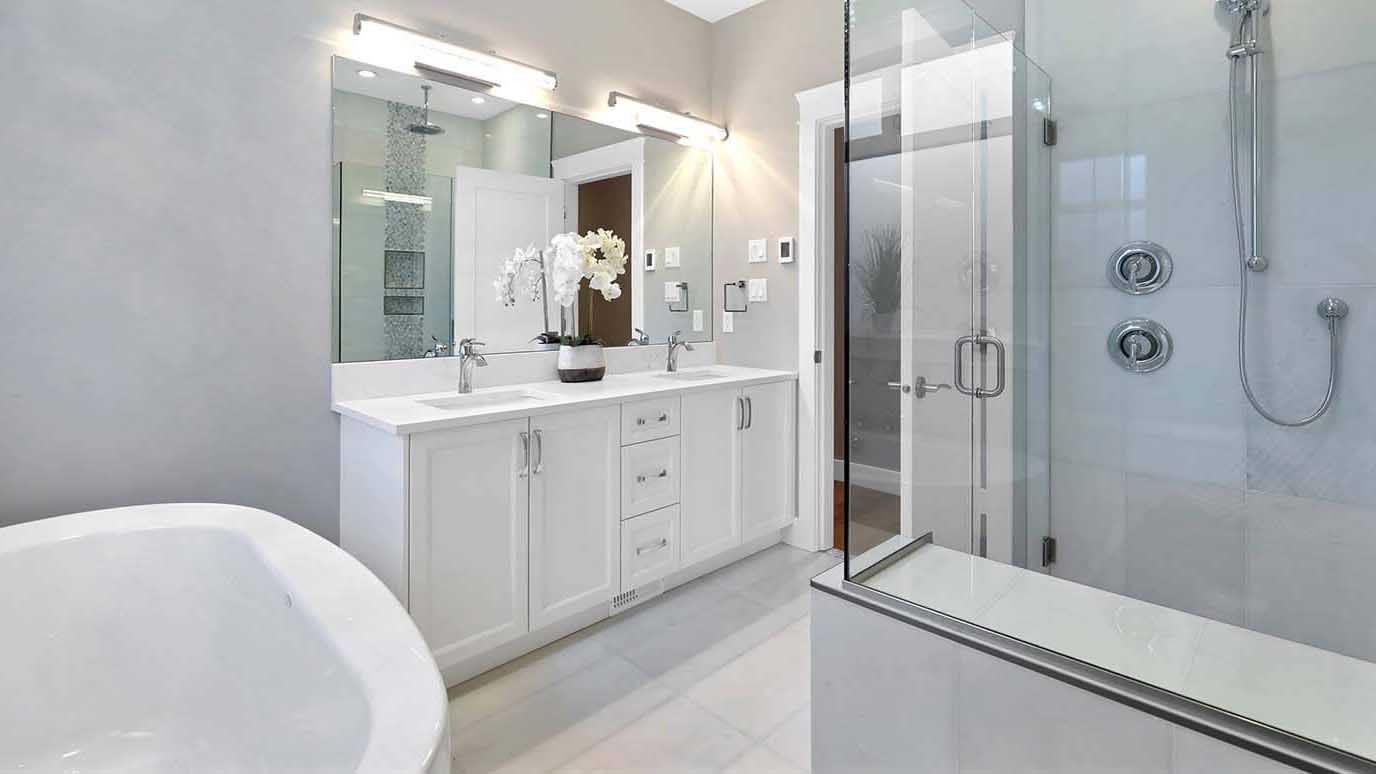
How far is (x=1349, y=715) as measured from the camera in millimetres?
1008

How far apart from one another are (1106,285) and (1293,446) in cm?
54

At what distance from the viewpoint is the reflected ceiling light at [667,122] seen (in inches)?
125

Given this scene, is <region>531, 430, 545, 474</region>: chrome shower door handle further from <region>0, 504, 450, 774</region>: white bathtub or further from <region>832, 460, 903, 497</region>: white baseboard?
<region>832, 460, 903, 497</region>: white baseboard

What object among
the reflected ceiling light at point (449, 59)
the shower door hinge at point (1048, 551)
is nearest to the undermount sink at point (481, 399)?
the reflected ceiling light at point (449, 59)

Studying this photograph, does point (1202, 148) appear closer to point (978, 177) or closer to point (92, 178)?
point (978, 177)

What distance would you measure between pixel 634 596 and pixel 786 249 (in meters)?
1.75

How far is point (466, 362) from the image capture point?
2.58 m

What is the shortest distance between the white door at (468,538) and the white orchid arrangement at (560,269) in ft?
2.64

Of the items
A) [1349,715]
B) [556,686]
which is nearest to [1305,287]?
[1349,715]

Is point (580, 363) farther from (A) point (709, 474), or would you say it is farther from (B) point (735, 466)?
(B) point (735, 466)

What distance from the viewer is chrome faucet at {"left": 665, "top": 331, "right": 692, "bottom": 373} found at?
3.33 m

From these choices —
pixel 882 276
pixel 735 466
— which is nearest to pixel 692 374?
pixel 735 466

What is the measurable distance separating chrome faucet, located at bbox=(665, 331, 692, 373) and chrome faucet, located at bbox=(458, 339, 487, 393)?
99 centimetres

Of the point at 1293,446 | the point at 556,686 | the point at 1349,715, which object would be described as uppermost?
the point at 1293,446
